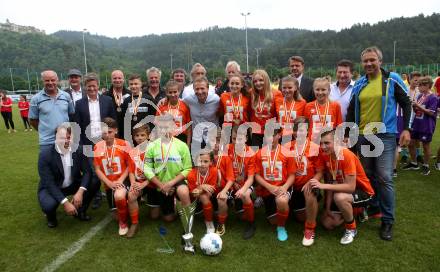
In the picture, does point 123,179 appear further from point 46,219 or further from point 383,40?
point 383,40

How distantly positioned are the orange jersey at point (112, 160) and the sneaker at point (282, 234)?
7.28ft

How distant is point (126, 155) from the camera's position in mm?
4664

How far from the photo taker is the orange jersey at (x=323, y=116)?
4.43m

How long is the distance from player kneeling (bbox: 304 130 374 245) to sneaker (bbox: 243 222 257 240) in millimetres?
846

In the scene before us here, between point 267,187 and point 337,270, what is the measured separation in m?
1.27

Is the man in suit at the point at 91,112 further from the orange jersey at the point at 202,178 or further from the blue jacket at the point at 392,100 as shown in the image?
A: the blue jacket at the point at 392,100

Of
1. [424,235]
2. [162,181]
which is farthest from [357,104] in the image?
[162,181]

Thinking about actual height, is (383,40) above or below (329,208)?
above

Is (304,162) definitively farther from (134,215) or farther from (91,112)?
(91,112)

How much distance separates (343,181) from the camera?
3.98m

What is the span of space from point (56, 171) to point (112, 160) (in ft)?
2.71

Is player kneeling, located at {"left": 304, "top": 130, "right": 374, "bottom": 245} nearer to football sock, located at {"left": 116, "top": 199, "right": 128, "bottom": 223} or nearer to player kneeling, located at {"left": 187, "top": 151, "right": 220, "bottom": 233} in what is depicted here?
player kneeling, located at {"left": 187, "top": 151, "right": 220, "bottom": 233}

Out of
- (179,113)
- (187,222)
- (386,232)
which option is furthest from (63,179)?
(386,232)

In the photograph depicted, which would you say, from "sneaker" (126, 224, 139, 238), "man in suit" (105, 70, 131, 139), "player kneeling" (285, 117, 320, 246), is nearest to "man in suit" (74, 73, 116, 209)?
"man in suit" (105, 70, 131, 139)
